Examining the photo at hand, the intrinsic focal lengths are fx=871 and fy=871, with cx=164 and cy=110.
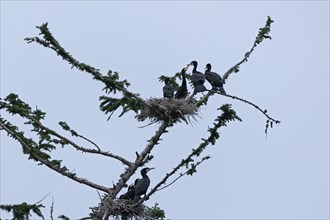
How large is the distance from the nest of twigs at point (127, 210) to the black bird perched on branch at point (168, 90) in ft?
10.7

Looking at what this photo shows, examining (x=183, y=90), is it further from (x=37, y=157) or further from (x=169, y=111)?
(x=37, y=157)

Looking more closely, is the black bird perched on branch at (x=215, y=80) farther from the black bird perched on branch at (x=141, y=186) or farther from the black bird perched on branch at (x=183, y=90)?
the black bird perched on branch at (x=141, y=186)

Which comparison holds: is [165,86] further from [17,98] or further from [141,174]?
[17,98]

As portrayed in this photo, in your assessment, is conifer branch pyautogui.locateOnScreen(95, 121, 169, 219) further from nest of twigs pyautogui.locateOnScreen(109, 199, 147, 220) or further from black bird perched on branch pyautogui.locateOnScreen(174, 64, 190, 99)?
black bird perched on branch pyautogui.locateOnScreen(174, 64, 190, 99)

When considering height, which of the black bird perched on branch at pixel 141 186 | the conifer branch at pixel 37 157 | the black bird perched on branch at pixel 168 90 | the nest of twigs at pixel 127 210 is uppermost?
the black bird perched on branch at pixel 168 90

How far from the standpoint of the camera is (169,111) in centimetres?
1581

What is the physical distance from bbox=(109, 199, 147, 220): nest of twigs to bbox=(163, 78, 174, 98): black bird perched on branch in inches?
129

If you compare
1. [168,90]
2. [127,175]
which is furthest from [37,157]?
[168,90]

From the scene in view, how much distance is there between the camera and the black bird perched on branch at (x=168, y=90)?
19763 millimetres

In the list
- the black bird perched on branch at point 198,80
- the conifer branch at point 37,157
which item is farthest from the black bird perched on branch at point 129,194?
the conifer branch at point 37,157

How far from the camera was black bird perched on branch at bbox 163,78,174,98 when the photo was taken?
19.8 metres

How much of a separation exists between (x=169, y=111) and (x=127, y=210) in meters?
2.36

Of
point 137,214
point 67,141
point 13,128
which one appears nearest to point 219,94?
point 137,214

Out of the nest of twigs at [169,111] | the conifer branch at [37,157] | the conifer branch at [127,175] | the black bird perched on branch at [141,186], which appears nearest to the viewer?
the conifer branch at [37,157]
